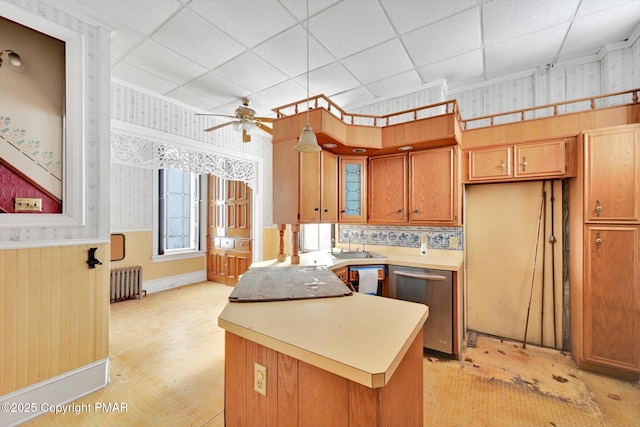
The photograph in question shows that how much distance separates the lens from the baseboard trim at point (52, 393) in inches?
67.4

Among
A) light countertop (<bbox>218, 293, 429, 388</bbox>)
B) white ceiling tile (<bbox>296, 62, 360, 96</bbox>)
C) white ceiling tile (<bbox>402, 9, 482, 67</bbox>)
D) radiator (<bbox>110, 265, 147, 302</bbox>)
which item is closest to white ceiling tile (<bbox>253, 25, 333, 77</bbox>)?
white ceiling tile (<bbox>296, 62, 360, 96</bbox>)

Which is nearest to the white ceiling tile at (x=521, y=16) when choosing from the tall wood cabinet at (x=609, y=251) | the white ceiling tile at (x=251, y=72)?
the tall wood cabinet at (x=609, y=251)

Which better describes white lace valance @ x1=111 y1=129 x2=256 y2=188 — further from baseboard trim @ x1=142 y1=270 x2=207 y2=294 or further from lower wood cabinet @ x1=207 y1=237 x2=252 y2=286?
baseboard trim @ x1=142 y1=270 x2=207 y2=294

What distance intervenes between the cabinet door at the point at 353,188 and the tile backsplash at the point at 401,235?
1.39ft

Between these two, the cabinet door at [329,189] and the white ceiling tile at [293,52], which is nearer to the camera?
the white ceiling tile at [293,52]

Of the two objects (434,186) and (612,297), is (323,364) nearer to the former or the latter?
(434,186)

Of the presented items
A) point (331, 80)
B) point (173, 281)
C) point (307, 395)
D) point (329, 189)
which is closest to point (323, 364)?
point (307, 395)

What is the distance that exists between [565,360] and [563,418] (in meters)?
0.97

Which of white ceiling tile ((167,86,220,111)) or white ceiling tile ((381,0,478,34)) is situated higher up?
white ceiling tile ((381,0,478,34))

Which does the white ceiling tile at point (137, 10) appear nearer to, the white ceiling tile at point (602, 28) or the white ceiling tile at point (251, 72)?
the white ceiling tile at point (251, 72)

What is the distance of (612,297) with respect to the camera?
2150mm

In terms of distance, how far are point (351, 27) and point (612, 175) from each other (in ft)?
8.09

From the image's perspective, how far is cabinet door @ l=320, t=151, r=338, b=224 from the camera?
9.16 feet

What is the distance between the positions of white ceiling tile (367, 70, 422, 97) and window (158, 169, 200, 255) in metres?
3.93
